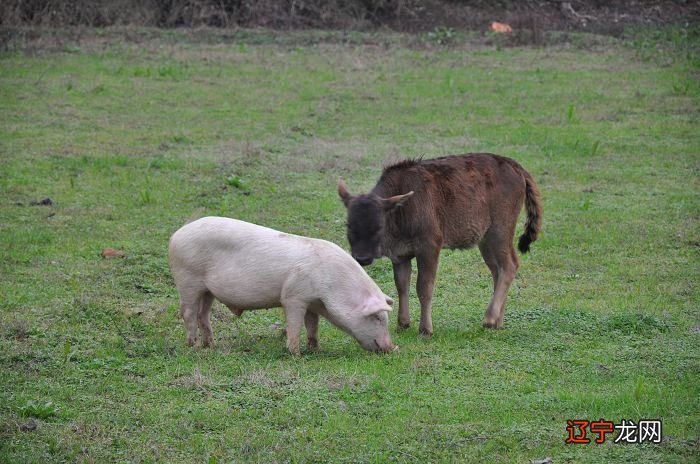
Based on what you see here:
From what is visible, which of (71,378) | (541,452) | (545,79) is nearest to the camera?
(541,452)

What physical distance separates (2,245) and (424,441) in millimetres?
6736

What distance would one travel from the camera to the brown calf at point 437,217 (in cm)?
850

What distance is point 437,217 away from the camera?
8875 millimetres

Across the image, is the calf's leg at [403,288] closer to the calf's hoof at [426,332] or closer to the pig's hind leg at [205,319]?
the calf's hoof at [426,332]

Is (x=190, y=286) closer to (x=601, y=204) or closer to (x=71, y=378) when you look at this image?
(x=71, y=378)

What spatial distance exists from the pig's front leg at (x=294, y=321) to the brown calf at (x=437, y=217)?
85cm

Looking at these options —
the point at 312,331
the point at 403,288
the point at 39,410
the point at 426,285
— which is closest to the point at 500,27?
the point at 403,288

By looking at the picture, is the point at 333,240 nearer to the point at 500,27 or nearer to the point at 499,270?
the point at 499,270

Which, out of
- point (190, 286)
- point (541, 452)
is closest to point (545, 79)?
point (190, 286)

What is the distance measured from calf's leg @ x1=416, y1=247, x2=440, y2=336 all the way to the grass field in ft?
0.87

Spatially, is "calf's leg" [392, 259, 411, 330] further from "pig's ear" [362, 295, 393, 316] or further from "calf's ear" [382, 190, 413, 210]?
"pig's ear" [362, 295, 393, 316]

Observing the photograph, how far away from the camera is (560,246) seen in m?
11.8

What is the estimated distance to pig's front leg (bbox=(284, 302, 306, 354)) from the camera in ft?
25.7

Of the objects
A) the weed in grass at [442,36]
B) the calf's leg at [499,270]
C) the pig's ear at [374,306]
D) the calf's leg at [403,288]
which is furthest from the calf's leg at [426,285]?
the weed in grass at [442,36]
